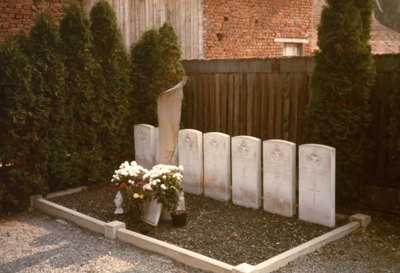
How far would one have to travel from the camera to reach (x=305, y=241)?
645cm

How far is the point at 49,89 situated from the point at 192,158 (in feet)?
8.39

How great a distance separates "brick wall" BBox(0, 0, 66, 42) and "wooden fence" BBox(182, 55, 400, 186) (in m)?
3.82

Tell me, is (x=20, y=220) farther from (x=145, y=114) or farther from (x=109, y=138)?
(x=145, y=114)

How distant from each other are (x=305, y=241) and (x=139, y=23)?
911cm

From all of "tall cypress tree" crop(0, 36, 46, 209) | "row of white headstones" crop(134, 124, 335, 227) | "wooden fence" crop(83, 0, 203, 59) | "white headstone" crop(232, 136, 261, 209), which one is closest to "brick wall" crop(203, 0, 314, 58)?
"wooden fence" crop(83, 0, 203, 59)

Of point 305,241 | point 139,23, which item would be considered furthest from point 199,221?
point 139,23

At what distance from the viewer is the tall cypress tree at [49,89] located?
8258mm

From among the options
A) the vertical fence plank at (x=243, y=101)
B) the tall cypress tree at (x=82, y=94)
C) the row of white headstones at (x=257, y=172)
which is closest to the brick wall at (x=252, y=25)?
the vertical fence plank at (x=243, y=101)

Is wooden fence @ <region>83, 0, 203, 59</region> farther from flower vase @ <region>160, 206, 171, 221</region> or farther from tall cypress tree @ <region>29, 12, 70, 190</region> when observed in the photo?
flower vase @ <region>160, 206, 171, 221</region>

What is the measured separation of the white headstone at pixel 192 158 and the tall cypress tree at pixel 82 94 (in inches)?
63.8

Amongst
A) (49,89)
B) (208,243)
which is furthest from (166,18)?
(208,243)

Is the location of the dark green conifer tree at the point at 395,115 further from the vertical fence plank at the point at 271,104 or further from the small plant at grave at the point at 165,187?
the small plant at grave at the point at 165,187

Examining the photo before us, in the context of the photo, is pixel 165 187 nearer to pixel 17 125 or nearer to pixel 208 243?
pixel 208 243

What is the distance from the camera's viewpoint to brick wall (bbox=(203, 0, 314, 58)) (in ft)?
44.9
